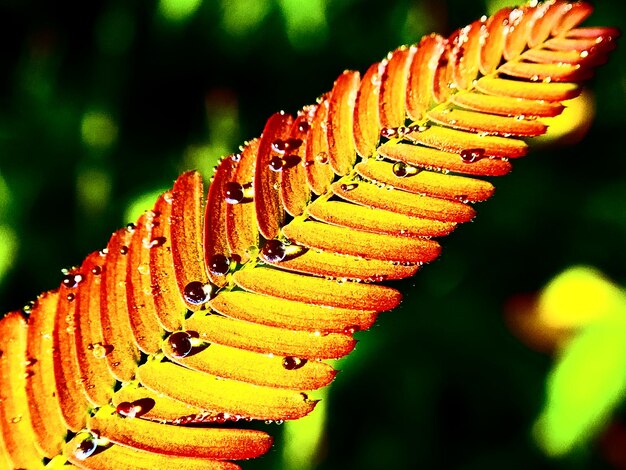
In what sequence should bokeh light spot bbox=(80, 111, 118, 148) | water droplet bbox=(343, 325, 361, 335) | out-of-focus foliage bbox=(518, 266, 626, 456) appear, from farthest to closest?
bokeh light spot bbox=(80, 111, 118, 148) → out-of-focus foliage bbox=(518, 266, 626, 456) → water droplet bbox=(343, 325, 361, 335)

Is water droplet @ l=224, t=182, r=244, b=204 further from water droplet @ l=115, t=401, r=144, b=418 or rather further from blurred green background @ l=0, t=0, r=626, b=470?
blurred green background @ l=0, t=0, r=626, b=470

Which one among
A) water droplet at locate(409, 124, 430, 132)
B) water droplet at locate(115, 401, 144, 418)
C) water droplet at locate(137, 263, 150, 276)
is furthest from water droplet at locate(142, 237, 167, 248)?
water droplet at locate(409, 124, 430, 132)

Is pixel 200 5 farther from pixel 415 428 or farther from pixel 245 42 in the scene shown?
pixel 415 428

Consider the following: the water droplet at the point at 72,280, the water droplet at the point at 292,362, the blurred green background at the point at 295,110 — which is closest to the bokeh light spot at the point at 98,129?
the blurred green background at the point at 295,110

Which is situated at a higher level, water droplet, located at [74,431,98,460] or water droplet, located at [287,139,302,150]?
water droplet, located at [287,139,302,150]

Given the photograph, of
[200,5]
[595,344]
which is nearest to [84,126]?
[200,5]
